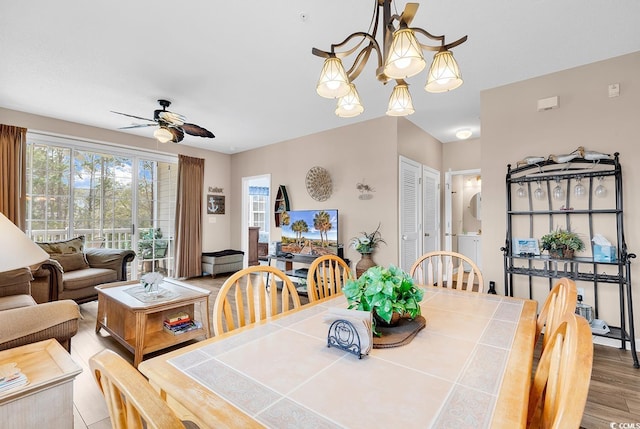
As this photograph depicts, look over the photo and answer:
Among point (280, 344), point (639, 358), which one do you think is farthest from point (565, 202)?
point (280, 344)

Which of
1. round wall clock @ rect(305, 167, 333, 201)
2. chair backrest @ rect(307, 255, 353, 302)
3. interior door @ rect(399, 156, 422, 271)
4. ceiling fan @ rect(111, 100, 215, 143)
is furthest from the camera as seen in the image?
round wall clock @ rect(305, 167, 333, 201)

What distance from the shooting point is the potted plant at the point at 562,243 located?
2.81m

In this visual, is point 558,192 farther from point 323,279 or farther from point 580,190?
point 323,279

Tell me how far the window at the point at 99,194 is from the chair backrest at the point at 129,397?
17.2 ft

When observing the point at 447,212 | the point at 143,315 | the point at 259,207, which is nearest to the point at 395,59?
the point at 143,315

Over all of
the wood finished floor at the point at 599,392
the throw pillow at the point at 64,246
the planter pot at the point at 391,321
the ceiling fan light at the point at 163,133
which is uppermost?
the ceiling fan light at the point at 163,133

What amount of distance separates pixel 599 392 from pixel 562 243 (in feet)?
4.10

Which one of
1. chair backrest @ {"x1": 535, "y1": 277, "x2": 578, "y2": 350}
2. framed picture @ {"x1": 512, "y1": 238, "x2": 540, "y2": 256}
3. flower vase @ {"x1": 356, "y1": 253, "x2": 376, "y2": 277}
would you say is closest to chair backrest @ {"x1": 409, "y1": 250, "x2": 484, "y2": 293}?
chair backrest @ {"x1": 535, "y1": 277, "x2": 578, "y2": 350}

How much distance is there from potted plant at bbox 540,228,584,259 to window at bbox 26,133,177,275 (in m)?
5.78

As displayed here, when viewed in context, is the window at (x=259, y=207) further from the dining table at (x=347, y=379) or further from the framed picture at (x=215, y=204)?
the dining table at (x=347, y=379)

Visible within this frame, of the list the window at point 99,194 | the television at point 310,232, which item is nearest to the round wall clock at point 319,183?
the television at point 310,232

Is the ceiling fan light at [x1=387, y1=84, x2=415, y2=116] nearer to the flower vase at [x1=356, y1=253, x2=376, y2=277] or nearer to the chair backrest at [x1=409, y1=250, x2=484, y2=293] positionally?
the chair backrest at [x1=409, y1=250, x2=484, y2=293]

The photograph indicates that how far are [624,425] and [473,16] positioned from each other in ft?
9.04

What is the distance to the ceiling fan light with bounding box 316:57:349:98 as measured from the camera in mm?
1532
